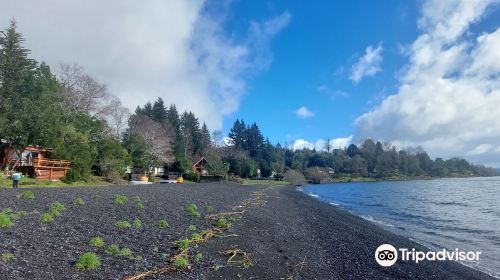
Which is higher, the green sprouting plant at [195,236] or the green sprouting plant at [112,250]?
the green sprouting plant at [112,250]

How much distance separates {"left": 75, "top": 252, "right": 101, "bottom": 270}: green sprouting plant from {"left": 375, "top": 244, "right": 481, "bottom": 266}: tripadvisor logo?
870 centimetres

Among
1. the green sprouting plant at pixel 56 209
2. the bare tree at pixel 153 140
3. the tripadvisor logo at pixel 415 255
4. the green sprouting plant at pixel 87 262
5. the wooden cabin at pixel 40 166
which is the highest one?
the bare tree at pixel 153 140

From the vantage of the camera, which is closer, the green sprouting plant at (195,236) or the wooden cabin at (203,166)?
the green sprouting plant at (195,236)

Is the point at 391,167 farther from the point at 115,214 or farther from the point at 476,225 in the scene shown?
the point at 115,214

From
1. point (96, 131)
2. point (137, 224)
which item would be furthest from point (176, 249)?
point (96, 131)

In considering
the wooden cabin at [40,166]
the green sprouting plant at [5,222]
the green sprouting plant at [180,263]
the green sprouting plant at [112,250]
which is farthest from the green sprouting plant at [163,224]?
the wooden cabin at [40,166]

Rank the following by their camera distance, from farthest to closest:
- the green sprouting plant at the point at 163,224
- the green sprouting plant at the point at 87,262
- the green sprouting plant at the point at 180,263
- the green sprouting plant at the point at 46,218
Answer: the green sprouting plant at the point at 163,224, the green sprouting plant at the point at 46,218, the green sprouting plant at the point at 180,263, the green sprouting plant at the point at 87,262

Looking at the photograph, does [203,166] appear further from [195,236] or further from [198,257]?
[198,257]

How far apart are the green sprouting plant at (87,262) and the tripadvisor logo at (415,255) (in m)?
8.70

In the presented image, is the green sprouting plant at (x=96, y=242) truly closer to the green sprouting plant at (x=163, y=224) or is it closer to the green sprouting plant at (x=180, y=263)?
the green sprouting plant at (x=180, y=263)

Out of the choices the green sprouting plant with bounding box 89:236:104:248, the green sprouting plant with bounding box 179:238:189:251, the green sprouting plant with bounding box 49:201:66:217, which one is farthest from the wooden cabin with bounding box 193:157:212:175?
the green sprouting plant with bounding box 89:236:104:248

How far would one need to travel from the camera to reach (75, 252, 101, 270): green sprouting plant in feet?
24.3

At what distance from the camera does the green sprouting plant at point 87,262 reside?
7.39 meters

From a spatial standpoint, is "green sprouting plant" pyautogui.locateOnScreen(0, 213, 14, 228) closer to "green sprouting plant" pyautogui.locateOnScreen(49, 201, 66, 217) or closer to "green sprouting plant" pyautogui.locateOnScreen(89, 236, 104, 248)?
"green sprouting plant" pyautogui.locateOnScreen(49, 201, 66, 217)
